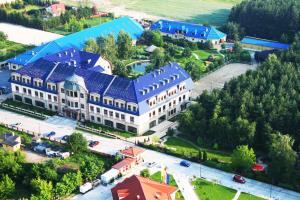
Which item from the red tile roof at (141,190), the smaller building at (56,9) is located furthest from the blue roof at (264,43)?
the red tile roof at (141,190)

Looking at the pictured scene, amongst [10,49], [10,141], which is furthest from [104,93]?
[10,49]

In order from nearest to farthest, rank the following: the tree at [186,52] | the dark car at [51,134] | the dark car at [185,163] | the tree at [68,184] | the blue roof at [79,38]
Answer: the tree at [68,184] → the dark car at [185,163] → the dark car at [51,134] → the blue roof at [79,38] → the tree at [186,52]

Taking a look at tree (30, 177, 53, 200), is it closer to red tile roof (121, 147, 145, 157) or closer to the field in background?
red tile roof (121, 147, 145, 157)

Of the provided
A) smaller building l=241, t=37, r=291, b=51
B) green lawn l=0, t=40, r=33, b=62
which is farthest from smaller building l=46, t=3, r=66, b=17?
smaller building l=241, t=37, r=291, b=51

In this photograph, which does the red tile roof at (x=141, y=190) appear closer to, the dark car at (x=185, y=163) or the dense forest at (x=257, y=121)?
the dark car at (x=185, y=163)

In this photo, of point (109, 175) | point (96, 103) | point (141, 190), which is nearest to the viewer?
point (141, 190)

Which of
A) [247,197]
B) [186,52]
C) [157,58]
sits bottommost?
[247,197]

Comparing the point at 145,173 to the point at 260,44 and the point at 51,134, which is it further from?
the point at 260,44

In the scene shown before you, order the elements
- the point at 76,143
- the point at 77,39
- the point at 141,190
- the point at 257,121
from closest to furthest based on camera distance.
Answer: the point at 141,190
the point at 76,143
the point at 257,121
the point at 77,39
